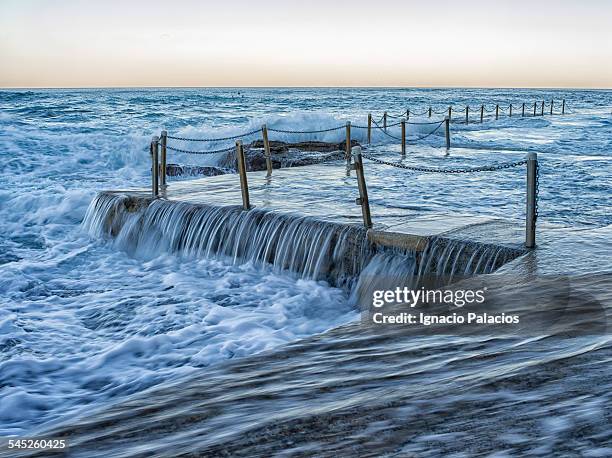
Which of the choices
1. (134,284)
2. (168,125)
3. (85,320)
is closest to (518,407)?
(85,320)

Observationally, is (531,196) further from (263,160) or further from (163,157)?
(263,160)

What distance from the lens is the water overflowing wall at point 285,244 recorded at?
8664 mm

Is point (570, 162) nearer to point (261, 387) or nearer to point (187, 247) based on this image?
point (187, 247)

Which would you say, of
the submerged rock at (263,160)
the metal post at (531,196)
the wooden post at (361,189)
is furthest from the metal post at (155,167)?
the metal post at (531,196)

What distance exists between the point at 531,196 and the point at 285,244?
3.99 m

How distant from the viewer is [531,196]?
8289 millimetres

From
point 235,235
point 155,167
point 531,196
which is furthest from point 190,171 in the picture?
point 531,196

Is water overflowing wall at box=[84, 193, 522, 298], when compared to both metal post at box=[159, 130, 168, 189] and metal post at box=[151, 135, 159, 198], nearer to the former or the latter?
metal post at box=[151, 135, 159, 198]

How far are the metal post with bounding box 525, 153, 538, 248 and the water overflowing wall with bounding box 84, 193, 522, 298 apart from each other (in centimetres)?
34

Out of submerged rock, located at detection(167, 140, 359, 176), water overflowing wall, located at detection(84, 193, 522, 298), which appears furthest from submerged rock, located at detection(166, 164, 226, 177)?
water overflowing wall, located at detection(84, 193, 522, 298)

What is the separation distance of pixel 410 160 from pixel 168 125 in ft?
104

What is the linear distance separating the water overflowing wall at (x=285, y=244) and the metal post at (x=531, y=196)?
0.34 metres

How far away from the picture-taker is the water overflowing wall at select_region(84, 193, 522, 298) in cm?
866

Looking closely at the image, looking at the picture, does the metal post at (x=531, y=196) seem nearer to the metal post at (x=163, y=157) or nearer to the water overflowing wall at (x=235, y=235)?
the water overflowing wall at (x=235, y=235)
